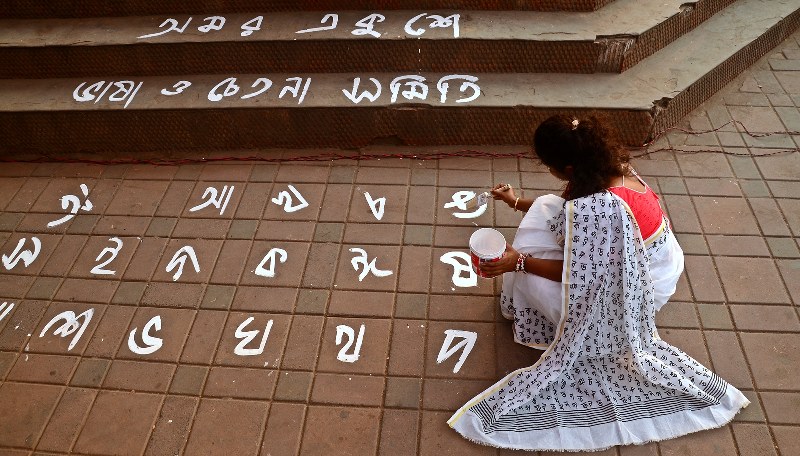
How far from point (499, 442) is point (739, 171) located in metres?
2.71

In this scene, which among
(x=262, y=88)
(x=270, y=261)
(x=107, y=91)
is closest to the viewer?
(x=270, y=261)

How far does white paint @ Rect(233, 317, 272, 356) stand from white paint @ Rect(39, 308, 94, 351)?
0.93 metres

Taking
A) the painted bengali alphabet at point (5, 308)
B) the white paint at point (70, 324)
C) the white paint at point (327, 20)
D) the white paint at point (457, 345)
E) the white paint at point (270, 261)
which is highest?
the white paint at point (327, 20)

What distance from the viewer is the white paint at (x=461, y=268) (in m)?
3.38

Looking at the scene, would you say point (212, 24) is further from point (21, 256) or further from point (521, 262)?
point (521, 262)

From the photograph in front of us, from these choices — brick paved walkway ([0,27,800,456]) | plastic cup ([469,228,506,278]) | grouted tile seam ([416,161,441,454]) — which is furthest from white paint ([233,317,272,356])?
plastic cup ([469,228,506,278])

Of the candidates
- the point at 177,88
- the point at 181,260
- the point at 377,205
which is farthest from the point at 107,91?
the point at 377,205

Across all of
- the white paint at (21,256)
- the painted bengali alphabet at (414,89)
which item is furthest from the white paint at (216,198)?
the painted bengali alphabet at (414,89)

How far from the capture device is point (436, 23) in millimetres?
4418

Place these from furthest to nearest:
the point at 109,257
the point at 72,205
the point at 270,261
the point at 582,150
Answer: the point at 72,205 → the point at 109,257 → the point at 270,261 → the point at 582,150

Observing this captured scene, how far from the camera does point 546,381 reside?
8.95 feet

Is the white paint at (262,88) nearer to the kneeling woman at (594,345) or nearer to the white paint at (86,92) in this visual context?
the white paint at (86,92)

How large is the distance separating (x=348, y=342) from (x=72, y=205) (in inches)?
95.6

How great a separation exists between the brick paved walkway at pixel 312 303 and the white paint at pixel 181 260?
0.01m
